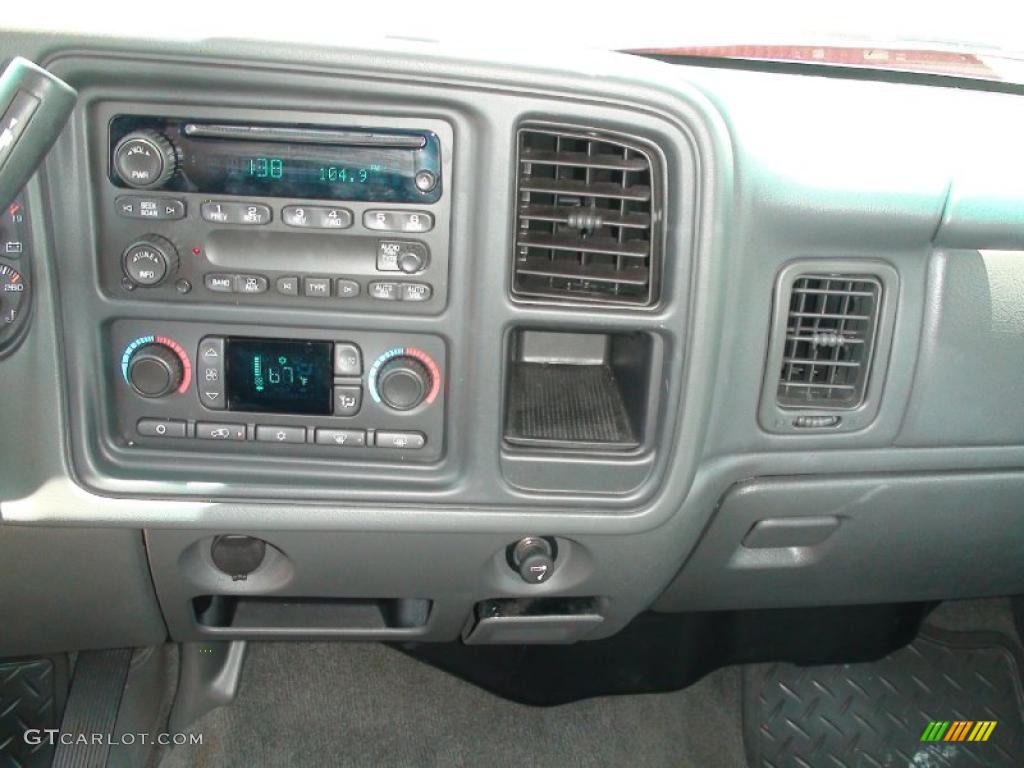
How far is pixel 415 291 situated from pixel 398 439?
0.70ft

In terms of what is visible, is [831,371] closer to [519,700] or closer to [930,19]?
[930,19]

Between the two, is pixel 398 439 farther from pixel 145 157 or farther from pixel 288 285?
pixel 145 157

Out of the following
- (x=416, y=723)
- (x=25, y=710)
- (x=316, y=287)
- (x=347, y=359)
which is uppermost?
(x=316, y=287)

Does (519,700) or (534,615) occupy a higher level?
(534,615)

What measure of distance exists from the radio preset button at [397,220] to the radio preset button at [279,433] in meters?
0.30

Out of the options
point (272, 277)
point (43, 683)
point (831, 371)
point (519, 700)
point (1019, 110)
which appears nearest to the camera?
point (272, 277)

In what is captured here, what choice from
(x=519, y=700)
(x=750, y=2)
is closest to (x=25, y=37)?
(x=750, y=2)

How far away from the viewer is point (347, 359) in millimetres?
1223

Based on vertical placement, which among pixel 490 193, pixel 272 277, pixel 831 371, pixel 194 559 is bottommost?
pixel 194 559

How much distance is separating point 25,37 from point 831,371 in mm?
1118

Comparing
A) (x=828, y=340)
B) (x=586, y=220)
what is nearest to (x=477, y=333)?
(x=586, y=220)

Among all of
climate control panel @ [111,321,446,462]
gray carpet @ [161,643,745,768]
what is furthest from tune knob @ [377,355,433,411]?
gray carpet @ [161,643,745,768]

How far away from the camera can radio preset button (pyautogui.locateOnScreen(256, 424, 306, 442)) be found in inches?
49.2

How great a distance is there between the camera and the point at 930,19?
1.42 meters
